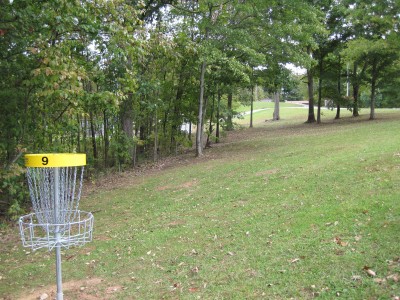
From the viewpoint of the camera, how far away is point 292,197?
276 inches

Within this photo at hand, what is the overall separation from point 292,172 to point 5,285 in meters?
6.41

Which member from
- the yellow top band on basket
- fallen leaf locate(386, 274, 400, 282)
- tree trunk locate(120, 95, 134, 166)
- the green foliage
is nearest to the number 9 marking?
the yellow top band on basket

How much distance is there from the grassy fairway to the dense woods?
2406 mm

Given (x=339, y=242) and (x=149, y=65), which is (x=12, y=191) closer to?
(x=339, y=242)

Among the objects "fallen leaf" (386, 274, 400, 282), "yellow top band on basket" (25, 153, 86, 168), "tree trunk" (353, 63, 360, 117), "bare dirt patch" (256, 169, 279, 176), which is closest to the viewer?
"yellow top band on basket" (25, 153, 86, 168)

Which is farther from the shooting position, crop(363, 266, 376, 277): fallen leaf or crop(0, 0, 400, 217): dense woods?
crop(0, 0, 400, 217): dense woods

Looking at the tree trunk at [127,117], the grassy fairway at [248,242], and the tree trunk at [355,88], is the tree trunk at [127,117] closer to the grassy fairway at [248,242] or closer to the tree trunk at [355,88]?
the grassy fairway at [248,242]

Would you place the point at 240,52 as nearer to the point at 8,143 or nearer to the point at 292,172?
the point at 292,172

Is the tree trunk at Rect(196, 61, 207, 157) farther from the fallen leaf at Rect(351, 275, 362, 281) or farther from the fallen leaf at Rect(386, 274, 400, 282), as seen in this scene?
the fallen leaf at Rect(386, 274, 400, 282)

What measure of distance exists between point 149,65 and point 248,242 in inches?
398

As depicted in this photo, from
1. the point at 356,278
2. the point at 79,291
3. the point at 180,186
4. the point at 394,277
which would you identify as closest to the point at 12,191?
the point at 79,291

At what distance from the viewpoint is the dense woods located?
694 centimetres

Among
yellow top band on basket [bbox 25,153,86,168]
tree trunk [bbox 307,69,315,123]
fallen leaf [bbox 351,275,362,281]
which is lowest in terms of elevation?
fallen leaf [bbox 351,275,362,281]

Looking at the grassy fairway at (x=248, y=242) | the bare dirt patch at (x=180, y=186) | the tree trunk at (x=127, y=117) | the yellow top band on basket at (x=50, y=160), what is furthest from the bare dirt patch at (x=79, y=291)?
the tree trunk at (x=127, y=117)
